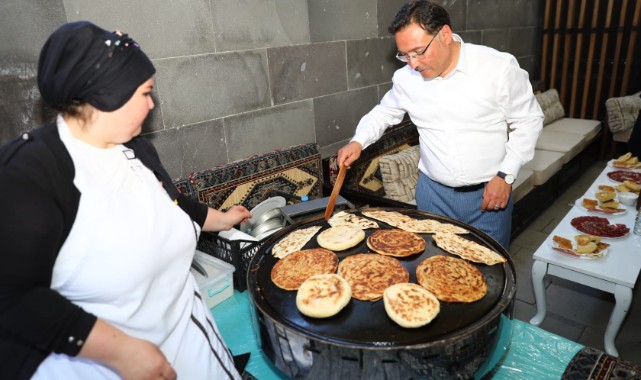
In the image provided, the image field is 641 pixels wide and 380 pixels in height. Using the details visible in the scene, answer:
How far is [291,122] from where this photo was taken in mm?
3125

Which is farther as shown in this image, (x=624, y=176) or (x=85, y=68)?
(x=624, y=176)

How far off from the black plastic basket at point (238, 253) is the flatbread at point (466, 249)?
34.2 inches

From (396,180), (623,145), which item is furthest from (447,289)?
(623,145)

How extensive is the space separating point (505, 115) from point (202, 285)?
186 cm

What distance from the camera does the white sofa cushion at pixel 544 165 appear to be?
4.61 metres

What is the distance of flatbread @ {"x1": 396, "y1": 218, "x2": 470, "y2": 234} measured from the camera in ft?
5.90

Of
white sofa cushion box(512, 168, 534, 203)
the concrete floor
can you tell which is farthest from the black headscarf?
white sofa cushion box(512, 168, 534, 203)

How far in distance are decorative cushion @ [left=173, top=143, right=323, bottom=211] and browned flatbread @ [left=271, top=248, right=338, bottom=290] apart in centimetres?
109

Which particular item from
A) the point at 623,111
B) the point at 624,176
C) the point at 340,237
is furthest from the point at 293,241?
the point at 623,111

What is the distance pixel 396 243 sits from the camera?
5.58 feet

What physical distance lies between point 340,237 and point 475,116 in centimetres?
109

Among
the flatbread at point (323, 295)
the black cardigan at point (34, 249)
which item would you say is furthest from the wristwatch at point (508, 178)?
the black cardigan at point (34, 249)

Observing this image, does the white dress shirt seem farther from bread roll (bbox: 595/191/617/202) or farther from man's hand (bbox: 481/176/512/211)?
bread roll (bbox: 595/191/617/202)

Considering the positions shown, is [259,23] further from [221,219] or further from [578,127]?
[578,127]
